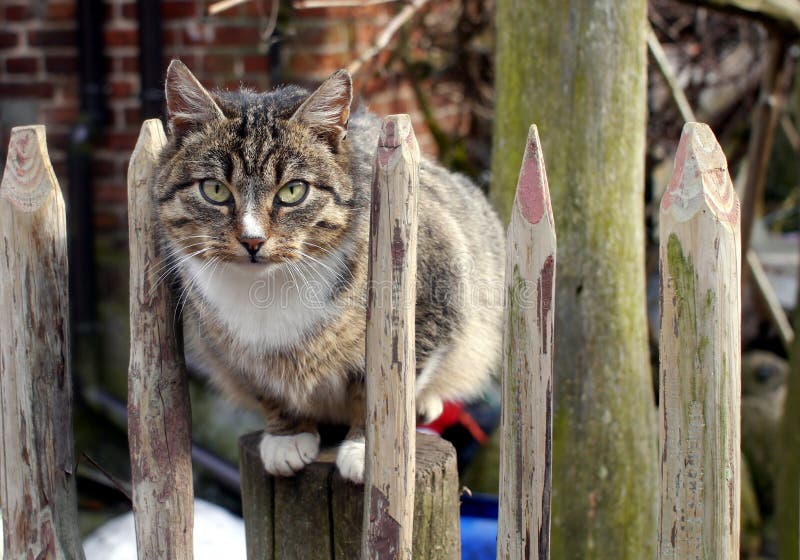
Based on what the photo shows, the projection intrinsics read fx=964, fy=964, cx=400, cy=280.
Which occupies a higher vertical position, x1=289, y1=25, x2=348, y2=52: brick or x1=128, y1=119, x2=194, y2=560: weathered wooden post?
x1=289, y1=25, x2=348, y2=52: brick

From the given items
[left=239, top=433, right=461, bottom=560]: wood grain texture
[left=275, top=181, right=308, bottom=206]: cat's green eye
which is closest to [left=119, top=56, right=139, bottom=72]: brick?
[left=275, top=181, right=308, bottom=206]: cat's green eye

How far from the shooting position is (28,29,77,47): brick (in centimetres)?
Result: 478

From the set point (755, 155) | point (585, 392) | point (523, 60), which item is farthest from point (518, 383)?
point (755, 155)

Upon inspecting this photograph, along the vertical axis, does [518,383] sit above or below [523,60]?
below

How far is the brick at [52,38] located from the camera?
478 centimetres

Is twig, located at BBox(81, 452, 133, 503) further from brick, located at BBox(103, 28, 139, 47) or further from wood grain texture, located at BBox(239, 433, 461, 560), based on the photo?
brick, located at BBox(103, 28, 139, 47)

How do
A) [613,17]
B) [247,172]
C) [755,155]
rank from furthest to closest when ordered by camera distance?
1. [755,155]
2. [613,17]
3. [247,172]

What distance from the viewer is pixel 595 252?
255 centimetres

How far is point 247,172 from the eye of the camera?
202 cm

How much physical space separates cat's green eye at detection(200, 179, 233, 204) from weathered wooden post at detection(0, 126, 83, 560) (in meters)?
0.32

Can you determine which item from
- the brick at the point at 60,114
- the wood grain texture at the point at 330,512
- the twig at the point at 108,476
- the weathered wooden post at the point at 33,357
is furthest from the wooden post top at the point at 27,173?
the brick at the point at 60,114

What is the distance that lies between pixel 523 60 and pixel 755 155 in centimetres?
161

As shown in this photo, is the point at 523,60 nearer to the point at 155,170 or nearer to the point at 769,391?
the point at 155,170

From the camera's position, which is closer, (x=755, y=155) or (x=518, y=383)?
(x=518, y=383)
